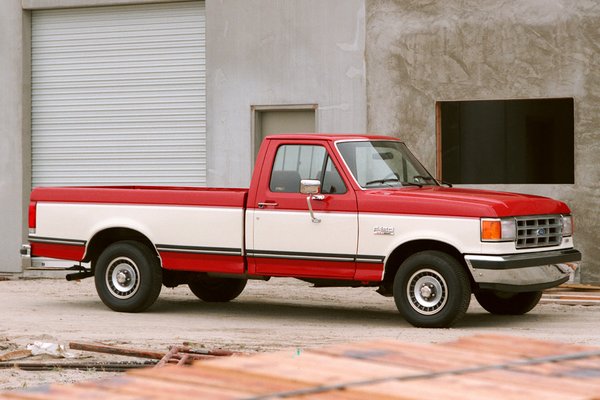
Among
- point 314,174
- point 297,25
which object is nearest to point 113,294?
point 314,174

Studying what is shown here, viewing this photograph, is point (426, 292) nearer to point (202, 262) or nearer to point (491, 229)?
point (491, 229)

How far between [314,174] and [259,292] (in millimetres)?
4223

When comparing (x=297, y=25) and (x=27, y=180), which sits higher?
(x=297, y=25)

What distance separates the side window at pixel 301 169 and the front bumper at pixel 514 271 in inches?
67.0

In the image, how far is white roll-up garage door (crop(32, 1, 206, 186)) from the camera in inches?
808

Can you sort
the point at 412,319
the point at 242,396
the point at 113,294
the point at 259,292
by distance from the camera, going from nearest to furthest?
the point at 242,396 → the point at 412,319 → the point at 113,294 → the point at 259,292

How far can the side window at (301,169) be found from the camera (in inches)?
528

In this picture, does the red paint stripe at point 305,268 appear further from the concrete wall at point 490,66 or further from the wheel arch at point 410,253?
the concrete wall at point 490,66

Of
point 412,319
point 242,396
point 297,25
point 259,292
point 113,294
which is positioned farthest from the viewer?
point 297,25

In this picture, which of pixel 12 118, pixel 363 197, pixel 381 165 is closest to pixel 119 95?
pixel 12 118

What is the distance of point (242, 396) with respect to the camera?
343 cm

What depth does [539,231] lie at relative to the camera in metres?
13.2

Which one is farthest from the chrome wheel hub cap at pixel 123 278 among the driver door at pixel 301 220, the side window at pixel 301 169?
the side window at pixel 301 169

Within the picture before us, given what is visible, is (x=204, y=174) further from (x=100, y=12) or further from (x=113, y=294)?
(x=113, y=294)
